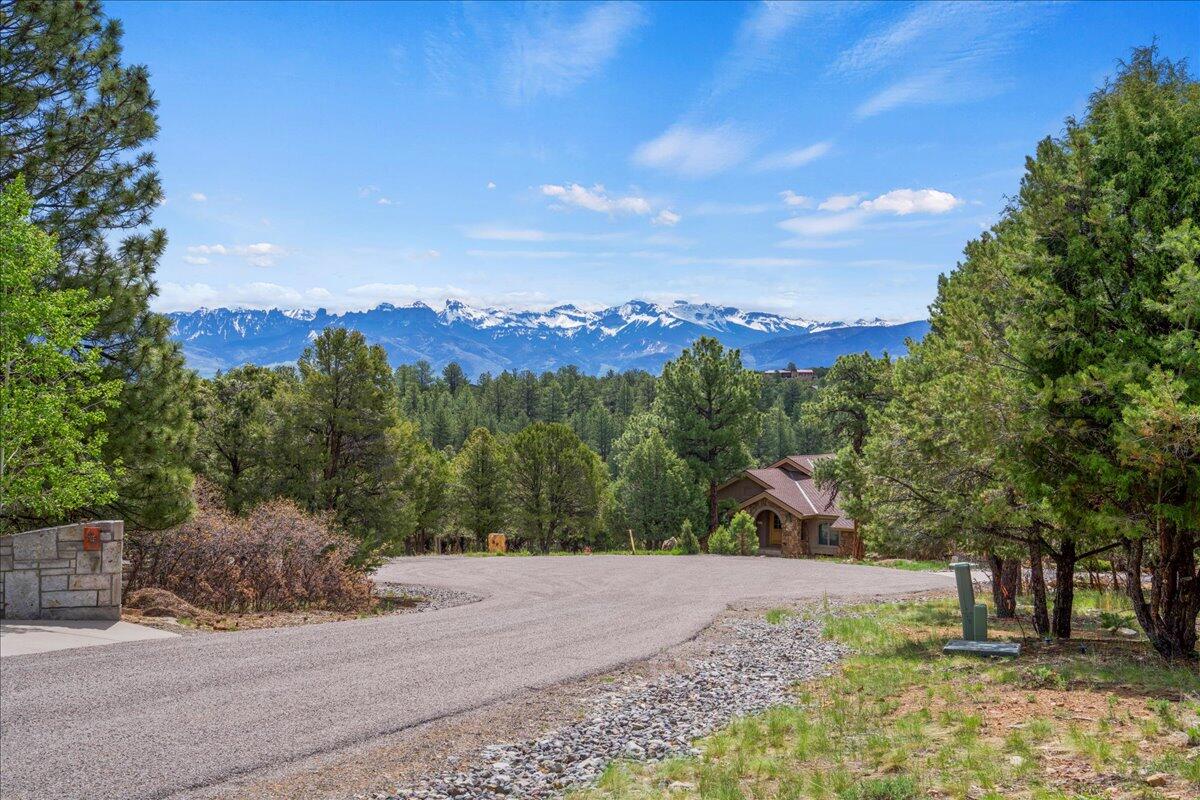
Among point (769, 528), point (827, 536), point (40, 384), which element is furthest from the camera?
point (769, 528)

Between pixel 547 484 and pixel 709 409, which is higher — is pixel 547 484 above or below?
below

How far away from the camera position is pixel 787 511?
50438 mm

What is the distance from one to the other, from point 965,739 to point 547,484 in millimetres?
41550

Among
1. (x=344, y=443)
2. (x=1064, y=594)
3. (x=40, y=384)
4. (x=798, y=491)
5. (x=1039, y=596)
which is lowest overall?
(x=1039, y=596)

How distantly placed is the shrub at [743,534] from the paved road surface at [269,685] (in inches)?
852

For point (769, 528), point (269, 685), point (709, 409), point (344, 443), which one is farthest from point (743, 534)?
point (269, 685)

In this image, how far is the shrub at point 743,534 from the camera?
39250 millimetres

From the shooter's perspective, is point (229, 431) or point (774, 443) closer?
point (229, 431)

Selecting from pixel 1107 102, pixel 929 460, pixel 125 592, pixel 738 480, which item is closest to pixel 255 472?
pixel 125 592

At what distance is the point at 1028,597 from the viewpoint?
21578 mm

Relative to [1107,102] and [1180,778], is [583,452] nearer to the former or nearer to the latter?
[1107,102]

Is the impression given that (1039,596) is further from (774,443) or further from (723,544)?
(774,443)

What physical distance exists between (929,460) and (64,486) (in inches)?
552

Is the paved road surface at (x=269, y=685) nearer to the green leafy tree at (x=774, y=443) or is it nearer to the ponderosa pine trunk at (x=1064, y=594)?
the ponderosa pine trunk at (x=1064, y=594)
